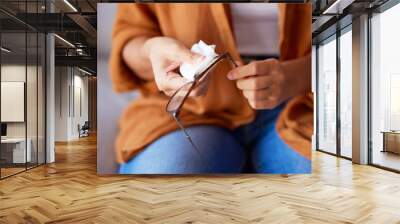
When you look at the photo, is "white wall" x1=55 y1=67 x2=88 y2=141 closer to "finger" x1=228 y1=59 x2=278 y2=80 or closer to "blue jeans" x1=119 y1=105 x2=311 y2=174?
"blue jeans" x1=119 y1=105 x2=311 y2=174

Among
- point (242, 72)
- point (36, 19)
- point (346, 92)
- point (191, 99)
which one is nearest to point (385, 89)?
point (346, 92)

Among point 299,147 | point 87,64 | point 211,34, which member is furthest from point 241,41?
point 87,64

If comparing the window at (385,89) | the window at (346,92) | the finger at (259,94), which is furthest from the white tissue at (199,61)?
the window at (346,92)

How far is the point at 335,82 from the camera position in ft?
32.9

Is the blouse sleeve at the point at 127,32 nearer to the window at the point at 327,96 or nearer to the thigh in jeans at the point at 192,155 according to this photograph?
the thigh in jeans at the point at 192,155

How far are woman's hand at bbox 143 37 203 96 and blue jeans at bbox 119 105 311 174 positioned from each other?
747mm

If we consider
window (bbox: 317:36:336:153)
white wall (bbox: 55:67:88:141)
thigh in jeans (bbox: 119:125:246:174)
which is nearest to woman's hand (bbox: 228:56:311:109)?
thigh in jeans (bbox: 119:125:246:174)

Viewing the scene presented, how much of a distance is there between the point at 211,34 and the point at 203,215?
326 centimetres

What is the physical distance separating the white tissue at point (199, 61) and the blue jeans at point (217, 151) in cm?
85

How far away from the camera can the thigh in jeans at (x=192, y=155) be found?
6270 mm

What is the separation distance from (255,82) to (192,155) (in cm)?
154

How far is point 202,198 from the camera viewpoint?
487cm

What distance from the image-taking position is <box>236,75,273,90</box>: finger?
6.29 m

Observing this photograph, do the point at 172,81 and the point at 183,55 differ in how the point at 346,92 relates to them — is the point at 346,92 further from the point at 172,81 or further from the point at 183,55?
the point at 172,81
